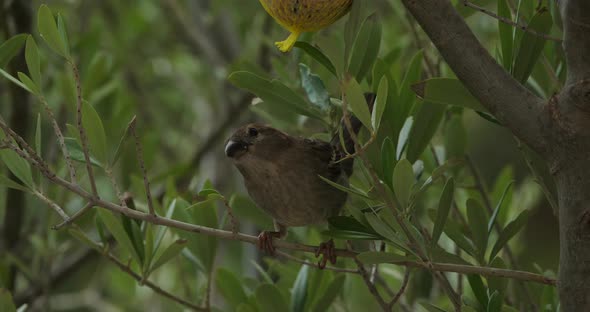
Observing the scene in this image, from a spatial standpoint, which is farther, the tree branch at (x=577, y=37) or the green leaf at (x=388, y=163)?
the green leaf at (x=388, y=163)

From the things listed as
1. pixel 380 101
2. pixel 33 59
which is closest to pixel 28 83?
pixel 33 59

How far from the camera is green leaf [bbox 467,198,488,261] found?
6.17 feet

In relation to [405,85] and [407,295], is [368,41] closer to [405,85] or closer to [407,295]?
[405,85]

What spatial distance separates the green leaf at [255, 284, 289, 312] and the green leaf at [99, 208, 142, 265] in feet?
1.06

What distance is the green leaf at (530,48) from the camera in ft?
5.59

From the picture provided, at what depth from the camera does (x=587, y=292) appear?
1497 millimetres

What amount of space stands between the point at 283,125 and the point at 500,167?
2405mm

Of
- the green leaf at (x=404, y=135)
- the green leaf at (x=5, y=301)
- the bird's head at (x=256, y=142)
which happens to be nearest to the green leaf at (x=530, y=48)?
the green leaf at (x=404, y=135)

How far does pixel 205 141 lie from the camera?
427 centimetres

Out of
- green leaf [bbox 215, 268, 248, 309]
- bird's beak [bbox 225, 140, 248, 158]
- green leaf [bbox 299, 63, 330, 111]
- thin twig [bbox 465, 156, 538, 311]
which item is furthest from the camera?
bird's beak [bbox 225, 140, 248, 158]

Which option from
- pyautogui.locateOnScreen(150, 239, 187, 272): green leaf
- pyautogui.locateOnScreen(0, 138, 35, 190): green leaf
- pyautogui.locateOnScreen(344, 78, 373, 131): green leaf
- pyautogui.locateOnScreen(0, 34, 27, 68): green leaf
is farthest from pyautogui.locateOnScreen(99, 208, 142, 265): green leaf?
pyautogui.locateOnScreen(344, 78, 373, 131): green leaf

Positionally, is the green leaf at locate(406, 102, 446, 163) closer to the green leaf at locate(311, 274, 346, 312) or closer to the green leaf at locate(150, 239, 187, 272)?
the green leaf at locate(311, 274, 346, 312)

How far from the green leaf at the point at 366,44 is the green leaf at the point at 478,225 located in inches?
15.8

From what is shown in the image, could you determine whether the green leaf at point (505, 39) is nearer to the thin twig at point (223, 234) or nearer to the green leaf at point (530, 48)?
the green leaf at point (530, 48)
